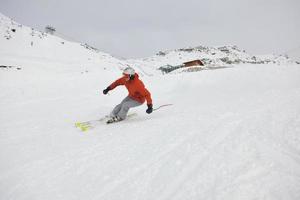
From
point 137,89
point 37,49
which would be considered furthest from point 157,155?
point 37,49

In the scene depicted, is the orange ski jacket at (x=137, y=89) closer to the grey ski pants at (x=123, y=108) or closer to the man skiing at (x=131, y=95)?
the man skiing at (x=131, y=95)

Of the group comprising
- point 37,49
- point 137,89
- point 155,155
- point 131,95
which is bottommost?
point 155,155

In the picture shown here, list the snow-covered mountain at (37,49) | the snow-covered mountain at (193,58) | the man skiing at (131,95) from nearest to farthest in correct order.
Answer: the man skiing at (131,95)
the snow-covered mountain at (37,49)
the snow-covered mountain at (193,58)

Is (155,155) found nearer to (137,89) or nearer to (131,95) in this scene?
(137,89)

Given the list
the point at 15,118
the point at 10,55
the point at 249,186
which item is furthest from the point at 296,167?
the point at 10,55

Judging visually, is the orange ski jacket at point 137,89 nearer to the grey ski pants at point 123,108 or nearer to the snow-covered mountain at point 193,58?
the grey ski pants at point 123,108

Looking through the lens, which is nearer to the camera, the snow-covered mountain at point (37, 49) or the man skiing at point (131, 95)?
the man skiing at point (131, 95)

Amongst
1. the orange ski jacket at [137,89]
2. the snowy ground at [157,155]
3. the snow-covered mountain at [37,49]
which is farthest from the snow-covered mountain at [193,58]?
the snowy ground at [157,155]

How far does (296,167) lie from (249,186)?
74 cm

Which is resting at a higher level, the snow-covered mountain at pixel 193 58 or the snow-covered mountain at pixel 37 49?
the snow-covered mountain at pixel 37 49

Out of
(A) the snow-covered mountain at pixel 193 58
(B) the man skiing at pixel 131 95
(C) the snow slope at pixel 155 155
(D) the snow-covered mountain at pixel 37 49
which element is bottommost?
(A) the snow-covered mountain at pixel 193 58

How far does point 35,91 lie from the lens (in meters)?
11.2

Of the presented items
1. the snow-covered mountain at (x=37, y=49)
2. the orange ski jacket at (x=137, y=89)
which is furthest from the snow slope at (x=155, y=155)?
the snow-covered mountain at (x=37, y=49)

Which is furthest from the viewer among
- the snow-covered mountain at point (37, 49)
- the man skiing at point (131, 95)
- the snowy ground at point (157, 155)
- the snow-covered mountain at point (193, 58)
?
the snow-covered mountain at point (193, 58)
